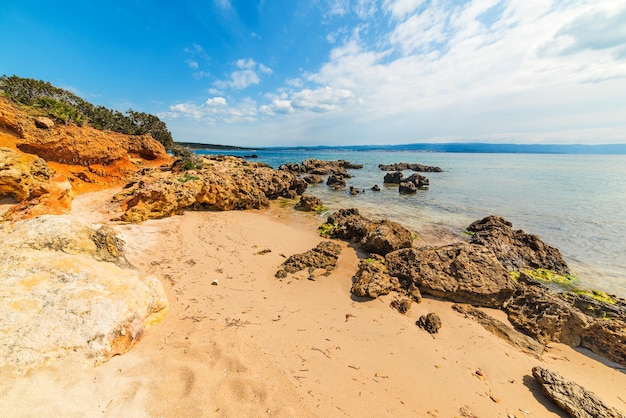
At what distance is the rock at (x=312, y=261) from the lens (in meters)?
6.47

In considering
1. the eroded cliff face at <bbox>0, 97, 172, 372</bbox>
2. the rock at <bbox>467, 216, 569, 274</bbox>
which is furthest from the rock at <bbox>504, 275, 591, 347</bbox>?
the eroded cliff face at <bbox>0, 97, 172, 372</bbox>

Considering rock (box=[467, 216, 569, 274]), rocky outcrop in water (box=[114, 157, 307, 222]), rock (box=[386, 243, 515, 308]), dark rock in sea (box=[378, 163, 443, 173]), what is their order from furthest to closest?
dark rock in sea (box=[378, 163, 443, 173]) → rocky outcrop in water (box=[114, 157, 307, 222]) → rock (box=[467, 216, 569, 274]) → rock (box=[386, 243, 515, 308])

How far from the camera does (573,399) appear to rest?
10.7 ft

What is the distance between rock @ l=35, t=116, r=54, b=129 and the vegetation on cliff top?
89cm

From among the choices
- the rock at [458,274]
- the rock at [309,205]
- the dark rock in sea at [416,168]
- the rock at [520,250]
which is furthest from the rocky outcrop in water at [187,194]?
the dark rock in sea at [416,168]

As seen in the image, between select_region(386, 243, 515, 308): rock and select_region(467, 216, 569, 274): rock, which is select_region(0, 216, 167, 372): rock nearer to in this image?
select_region(386, 243, 515, 308): rock

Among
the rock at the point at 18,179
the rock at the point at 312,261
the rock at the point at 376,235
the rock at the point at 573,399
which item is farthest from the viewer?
the rock at the point at 376,235

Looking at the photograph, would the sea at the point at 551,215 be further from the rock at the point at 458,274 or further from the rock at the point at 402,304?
the rock at the point at 402,304

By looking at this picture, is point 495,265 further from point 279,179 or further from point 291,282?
point 279,179

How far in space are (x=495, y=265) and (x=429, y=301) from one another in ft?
6.81

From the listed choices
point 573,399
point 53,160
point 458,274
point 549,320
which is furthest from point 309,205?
point 53,160

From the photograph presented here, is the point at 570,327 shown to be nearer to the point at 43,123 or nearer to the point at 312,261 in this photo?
the point at 312,261

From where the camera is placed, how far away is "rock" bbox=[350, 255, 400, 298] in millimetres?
5504

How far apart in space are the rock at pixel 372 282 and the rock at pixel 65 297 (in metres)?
3.89
